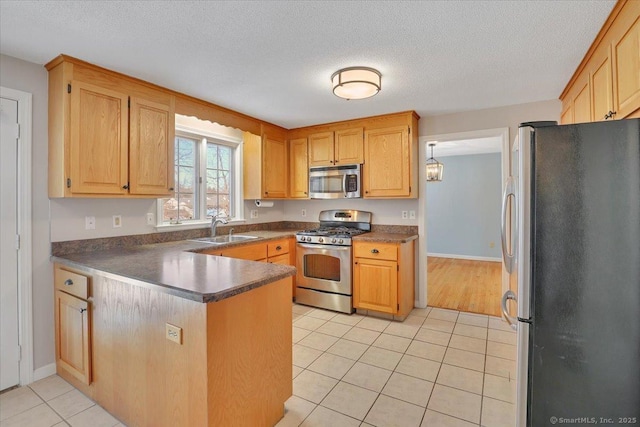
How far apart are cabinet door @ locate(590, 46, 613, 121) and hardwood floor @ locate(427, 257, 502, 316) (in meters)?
2.38

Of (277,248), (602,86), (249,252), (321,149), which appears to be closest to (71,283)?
(249,252)

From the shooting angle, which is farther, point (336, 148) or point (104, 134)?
point (336, 148)

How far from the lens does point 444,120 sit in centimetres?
365

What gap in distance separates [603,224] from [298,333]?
2.52 metres

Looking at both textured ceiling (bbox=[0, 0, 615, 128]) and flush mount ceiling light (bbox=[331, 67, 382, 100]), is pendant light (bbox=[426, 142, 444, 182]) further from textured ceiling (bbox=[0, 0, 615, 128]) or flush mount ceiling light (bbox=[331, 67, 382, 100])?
flush mount ceiling light (bbox=[331, 67, 382, 100])

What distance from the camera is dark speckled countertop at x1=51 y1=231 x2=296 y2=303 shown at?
1.43 m

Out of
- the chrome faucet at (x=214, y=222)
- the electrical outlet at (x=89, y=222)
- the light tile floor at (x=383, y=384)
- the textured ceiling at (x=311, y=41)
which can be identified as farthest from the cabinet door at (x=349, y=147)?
the electrical outlet at (x=89, y=222)

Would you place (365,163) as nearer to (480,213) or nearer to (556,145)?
(556,145)

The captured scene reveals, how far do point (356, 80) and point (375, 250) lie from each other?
1.79 m

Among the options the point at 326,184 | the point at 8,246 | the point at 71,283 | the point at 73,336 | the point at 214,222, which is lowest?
the point at 73,336

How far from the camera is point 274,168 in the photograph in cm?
416

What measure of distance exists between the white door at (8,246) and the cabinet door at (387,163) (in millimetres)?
3116

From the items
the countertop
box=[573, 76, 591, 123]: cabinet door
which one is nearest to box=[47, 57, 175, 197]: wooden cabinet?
the countertop

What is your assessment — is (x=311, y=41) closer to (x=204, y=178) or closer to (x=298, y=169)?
(x=204, y=178)
